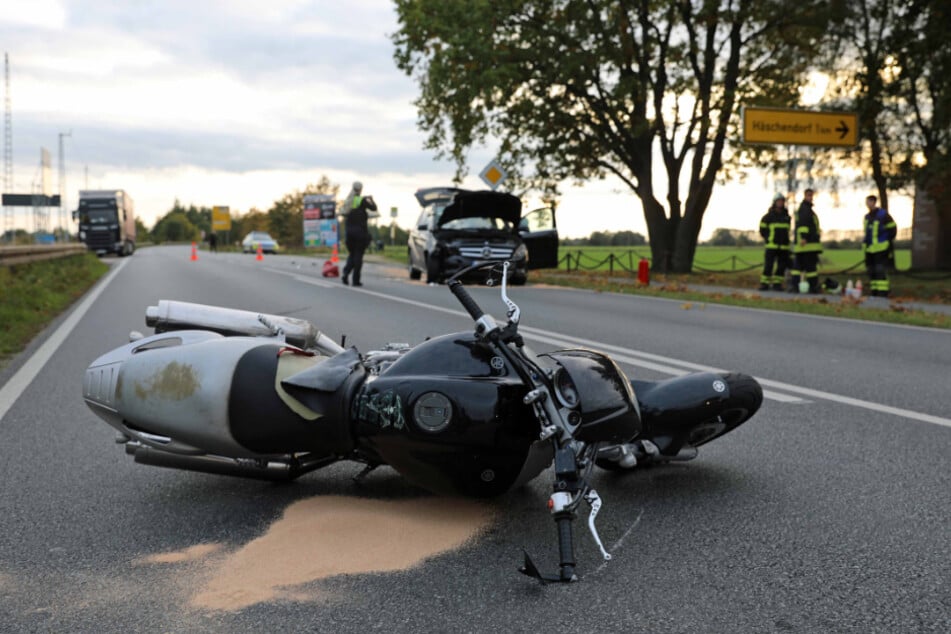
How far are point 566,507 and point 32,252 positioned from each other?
24102mm

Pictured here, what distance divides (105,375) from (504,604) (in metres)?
1.94

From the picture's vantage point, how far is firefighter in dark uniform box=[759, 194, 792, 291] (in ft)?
66.4

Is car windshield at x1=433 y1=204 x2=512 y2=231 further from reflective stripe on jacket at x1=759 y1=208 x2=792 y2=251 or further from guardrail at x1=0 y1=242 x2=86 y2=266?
guardrail at x1=0 y1=242 x2=86 y2=266

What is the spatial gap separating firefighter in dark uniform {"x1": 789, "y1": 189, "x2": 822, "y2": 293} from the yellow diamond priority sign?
9592mm

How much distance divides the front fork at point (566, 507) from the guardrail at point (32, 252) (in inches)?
698

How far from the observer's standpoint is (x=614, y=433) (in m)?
3.45

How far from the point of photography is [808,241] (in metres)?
18.7

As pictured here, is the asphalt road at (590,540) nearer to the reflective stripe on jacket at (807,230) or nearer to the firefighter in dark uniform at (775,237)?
the reflective stripe on jacket at (807,230)

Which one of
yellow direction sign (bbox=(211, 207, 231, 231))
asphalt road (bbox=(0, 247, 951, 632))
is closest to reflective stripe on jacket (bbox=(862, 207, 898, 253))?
asphalt road (bbox=(0, 247, 951, 632))

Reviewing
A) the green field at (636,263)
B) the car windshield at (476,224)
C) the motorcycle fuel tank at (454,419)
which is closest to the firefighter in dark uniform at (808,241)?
the green field at (636,263)

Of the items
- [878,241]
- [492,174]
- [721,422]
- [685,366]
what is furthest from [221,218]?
[721,422]

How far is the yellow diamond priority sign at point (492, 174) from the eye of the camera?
86.8ft

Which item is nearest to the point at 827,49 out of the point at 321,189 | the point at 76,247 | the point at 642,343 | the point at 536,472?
the point at 642,343

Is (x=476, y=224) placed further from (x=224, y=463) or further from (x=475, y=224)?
(x=224, y=463)
